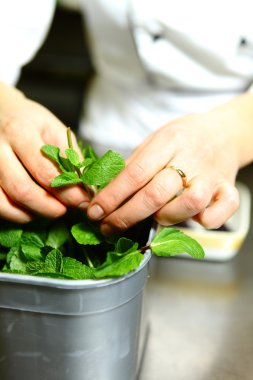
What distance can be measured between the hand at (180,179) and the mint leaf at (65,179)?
0.08 ft

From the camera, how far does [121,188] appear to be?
0.47m

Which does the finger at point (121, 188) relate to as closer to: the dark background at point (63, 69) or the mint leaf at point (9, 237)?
the mint leaf at point (9, 237)

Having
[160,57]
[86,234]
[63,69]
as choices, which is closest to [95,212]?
[86,234]

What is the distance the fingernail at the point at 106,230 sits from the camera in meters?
0.48

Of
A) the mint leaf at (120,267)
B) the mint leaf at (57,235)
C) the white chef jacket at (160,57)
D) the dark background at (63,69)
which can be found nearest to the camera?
the mint leaf at (120,267)

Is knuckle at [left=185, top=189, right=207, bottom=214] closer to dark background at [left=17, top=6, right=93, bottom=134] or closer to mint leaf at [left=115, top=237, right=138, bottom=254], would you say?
mint leaf at [left=115, top=237, right=138, bottom=254]

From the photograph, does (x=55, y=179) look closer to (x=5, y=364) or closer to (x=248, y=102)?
(x=5, y=364)

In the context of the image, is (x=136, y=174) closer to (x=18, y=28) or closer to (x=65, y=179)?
(x=65, y=179)

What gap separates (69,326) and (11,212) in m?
0.13

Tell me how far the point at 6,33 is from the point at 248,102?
337 millimetres

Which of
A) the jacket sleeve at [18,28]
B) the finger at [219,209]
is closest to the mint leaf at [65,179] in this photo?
the finger at [219,209]

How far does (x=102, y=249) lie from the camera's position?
0.50 m

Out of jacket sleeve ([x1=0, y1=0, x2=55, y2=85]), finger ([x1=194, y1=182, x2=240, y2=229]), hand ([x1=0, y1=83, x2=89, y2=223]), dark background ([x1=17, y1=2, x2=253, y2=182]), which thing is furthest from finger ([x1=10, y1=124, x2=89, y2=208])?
dark background ([x1=17, y1=2, x2=253, y2=182])

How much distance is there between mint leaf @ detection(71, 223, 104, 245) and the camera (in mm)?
465
